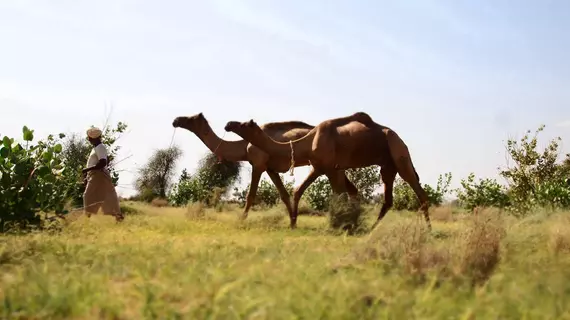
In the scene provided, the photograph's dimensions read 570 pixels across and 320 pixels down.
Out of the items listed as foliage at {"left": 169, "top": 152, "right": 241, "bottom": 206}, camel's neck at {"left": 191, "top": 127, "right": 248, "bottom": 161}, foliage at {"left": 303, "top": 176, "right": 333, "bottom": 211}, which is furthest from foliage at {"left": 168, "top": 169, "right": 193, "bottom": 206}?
camel's neck at {"left": 191, "top": 127, "right": 248, "bottom": 161}

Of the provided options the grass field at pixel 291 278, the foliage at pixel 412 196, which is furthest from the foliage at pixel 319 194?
the grass field at pixel 291 278

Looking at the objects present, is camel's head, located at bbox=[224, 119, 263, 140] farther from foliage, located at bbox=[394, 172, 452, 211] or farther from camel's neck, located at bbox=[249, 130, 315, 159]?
foliage, located at bbox=[394, 172, 452, 211]

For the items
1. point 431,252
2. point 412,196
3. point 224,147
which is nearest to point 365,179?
point 412,196

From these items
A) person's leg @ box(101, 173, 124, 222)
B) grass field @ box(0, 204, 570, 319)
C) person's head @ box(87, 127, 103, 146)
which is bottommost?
grass field @ box(0, 204, 570, 319)

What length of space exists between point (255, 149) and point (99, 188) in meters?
3.17

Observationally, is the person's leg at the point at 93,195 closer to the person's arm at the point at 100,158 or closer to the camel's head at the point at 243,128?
the person's arm at the point at 100,158

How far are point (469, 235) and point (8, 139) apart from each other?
6.42 m

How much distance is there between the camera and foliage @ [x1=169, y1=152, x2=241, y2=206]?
28.0 meters

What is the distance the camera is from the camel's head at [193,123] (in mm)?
12039

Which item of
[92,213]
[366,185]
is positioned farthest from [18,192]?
[366,185]

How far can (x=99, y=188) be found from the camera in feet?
32.5

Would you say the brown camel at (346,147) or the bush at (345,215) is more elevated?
the brown camel at (346,147)

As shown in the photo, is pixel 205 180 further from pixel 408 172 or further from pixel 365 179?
pixel 408 172

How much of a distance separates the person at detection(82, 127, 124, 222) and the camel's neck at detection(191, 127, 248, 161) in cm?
264
